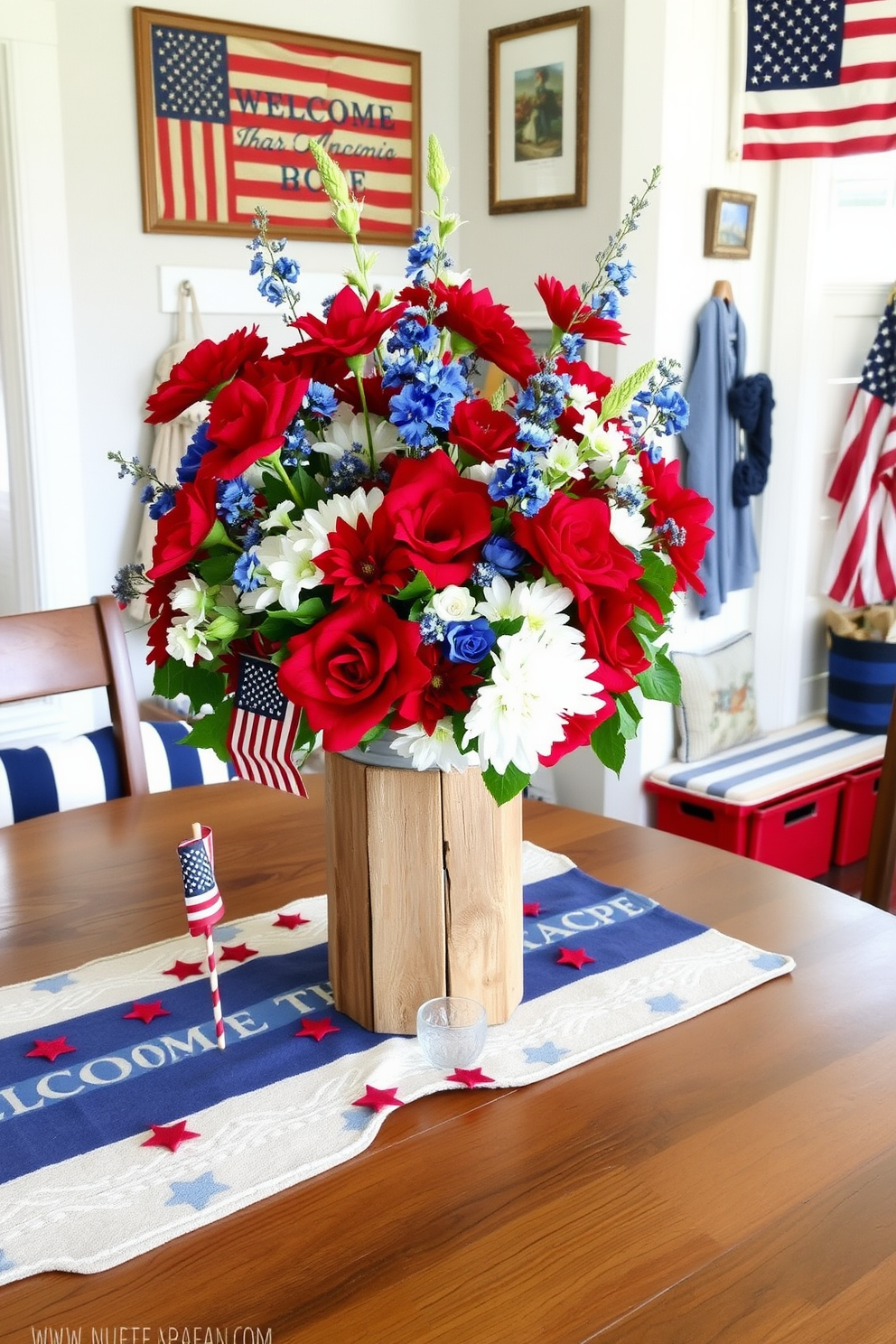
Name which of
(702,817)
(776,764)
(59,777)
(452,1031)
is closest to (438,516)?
(452,1031)

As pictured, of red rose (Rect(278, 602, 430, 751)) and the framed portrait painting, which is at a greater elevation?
the framed portrait painting

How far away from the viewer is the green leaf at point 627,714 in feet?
3.57

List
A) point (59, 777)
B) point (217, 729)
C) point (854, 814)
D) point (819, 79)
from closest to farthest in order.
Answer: point (217, 729) → point (59, 777) → point (819, 79) → point (854, 814)

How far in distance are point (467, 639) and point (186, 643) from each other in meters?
0.24

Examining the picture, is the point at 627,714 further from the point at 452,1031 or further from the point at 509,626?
the point at 452,1031

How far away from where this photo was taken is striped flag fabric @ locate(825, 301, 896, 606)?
3.47 m

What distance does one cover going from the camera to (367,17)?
11.5 feet

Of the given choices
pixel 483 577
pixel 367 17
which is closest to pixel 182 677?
pixel 483 577

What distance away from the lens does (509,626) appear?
980mm

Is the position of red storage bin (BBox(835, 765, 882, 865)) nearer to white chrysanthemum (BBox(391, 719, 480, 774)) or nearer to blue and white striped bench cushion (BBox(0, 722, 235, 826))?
blue and white striped bench cushion (BBox(0, 722, 235, 826))

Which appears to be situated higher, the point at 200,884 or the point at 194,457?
the point at 194,457

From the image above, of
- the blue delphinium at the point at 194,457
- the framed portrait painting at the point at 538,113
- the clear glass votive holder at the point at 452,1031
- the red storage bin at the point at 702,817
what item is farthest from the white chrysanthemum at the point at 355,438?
the framed portrait painting at the point at 538,113

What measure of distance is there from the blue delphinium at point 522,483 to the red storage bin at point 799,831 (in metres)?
2.38

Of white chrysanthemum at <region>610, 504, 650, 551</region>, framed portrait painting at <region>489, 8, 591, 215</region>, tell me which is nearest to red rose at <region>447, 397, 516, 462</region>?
white chrysanthemum at <region>610, 504, 650, 551</region>
